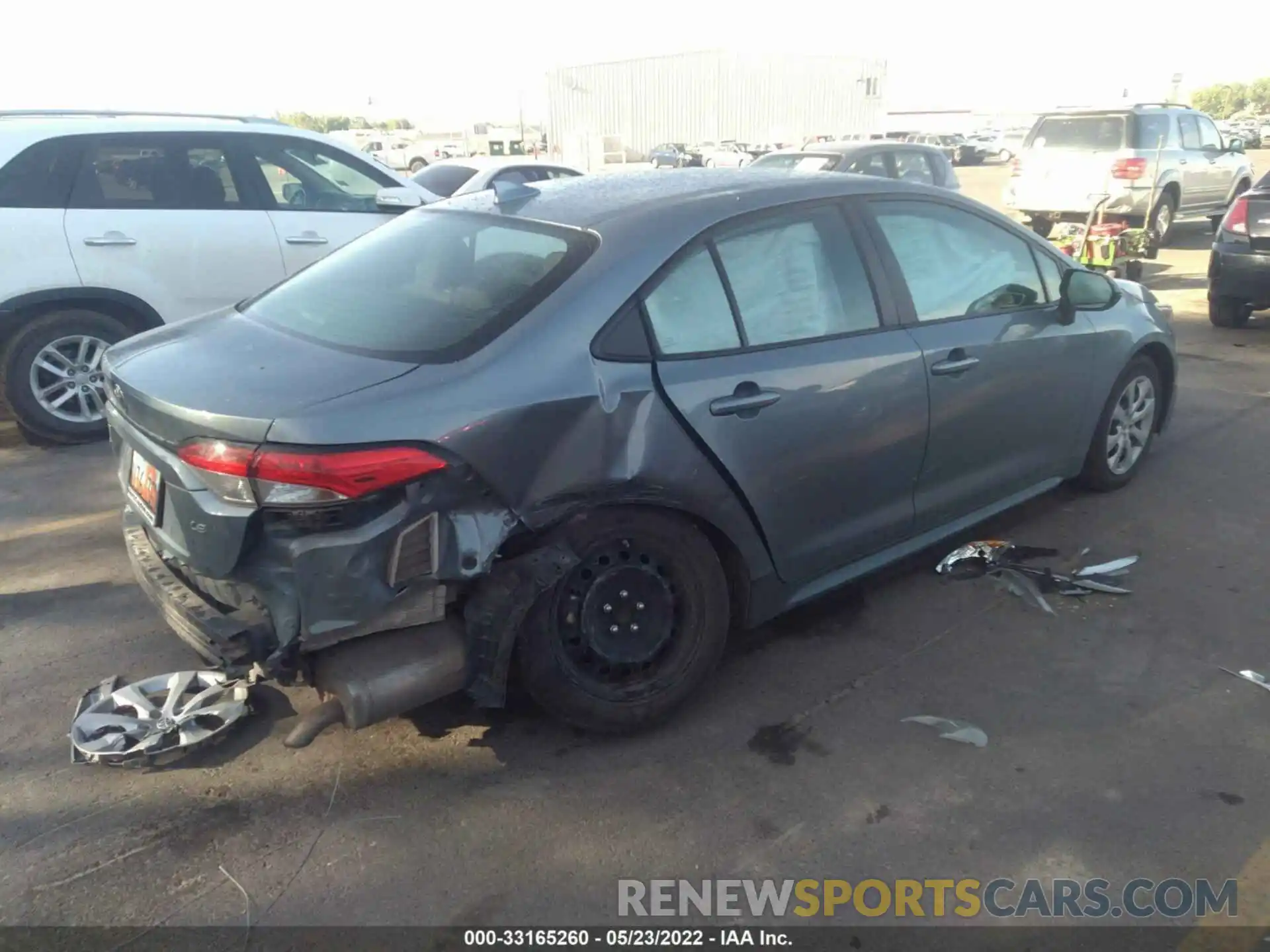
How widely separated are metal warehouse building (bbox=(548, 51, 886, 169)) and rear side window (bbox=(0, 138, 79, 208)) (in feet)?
101

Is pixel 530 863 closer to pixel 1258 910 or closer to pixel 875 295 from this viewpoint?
pixel 1258 910

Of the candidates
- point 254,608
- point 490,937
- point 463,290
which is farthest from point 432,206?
point 490,937

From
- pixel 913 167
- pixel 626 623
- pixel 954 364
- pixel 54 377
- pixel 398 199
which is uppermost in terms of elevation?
pixel 913 167

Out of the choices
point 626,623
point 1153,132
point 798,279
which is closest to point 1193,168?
point 1153,132

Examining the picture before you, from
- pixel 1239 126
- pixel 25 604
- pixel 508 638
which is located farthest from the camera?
pixel 1239 126

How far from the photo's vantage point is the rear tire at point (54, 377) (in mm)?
5711

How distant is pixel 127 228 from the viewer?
19.3 feet

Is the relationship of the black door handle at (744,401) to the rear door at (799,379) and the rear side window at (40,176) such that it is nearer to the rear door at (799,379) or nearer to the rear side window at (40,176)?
the rear door at (799,379)

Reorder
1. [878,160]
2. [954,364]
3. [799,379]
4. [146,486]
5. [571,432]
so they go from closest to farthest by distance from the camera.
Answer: [571,432]
[146,486]
[799,379]
[954,364]
[878,160]

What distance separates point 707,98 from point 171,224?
3349 centimetres

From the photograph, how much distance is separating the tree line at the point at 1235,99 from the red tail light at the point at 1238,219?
7289cm

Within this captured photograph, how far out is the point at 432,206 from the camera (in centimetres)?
374

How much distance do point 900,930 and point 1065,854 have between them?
0.54m

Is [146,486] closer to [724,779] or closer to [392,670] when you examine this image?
[392,670]
